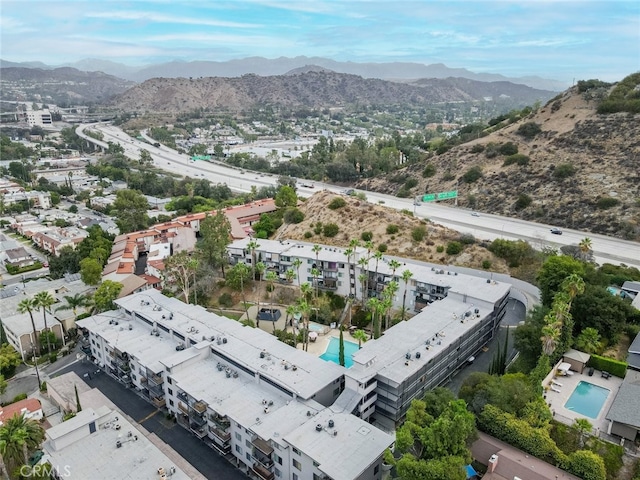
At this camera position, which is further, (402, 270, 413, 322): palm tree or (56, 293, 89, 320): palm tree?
(56, 293, 89, 320): palm tree

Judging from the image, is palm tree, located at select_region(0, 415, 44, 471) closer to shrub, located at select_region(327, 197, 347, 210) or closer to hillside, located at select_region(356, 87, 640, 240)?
shrub, located at select_region(327, 197, 347, 210)

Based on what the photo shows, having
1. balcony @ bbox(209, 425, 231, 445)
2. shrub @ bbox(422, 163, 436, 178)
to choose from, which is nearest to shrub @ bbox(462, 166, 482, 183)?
shrub @ bbox(422, 163, 436, 178)

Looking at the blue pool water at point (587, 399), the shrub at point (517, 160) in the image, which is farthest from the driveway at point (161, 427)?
the shrub at point (517, 160)

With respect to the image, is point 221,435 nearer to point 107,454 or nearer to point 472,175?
point 107,454

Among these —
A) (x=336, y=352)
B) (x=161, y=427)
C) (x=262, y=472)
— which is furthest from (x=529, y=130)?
(x=161, y=427)

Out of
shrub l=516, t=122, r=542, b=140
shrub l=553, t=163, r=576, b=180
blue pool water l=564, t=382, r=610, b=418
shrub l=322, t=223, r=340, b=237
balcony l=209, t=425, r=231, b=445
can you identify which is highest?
shrub l=516, t=122, r=542, b=140

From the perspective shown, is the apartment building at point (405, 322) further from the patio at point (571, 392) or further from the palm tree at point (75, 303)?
the palm tree at point (75, 303)
